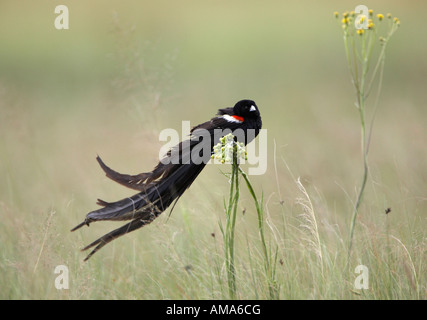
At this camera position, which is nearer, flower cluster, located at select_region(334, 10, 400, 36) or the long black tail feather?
the long black tail feather

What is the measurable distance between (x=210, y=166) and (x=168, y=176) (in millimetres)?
4361

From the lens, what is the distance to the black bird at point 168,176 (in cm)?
261

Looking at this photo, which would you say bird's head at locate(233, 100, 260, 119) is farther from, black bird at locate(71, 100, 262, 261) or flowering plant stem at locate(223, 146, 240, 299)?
flowering plant stem at locate(223, 146, 240, 299)

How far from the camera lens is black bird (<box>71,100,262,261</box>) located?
2.61 m

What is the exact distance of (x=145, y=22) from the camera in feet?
44.4

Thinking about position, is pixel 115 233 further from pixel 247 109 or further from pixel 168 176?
pixel 247 109

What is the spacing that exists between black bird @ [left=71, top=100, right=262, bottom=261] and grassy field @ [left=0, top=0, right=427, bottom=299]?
220 millimetres

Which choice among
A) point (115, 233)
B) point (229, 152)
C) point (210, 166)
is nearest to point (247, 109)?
point (229, 152)

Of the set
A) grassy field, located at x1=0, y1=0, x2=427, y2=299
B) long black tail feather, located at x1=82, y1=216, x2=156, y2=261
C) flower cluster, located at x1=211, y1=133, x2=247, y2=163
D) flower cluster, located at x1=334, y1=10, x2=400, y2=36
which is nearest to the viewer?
flower cluster, located at x1=211, y1=133, x2=247, y2=163

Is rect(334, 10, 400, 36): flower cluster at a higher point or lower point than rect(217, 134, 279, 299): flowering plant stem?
higher

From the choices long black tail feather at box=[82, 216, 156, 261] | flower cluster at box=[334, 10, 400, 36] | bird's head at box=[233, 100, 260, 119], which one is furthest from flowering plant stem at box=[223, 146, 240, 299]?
flower cluster at box=[334, 10, 400, 36]

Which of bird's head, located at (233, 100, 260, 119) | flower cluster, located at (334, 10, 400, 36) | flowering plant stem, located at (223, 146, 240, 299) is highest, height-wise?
flower cluster, located at (334, 10, 400, 36)

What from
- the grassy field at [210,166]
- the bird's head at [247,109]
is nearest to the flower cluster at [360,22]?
the bird's head at [247,109]
